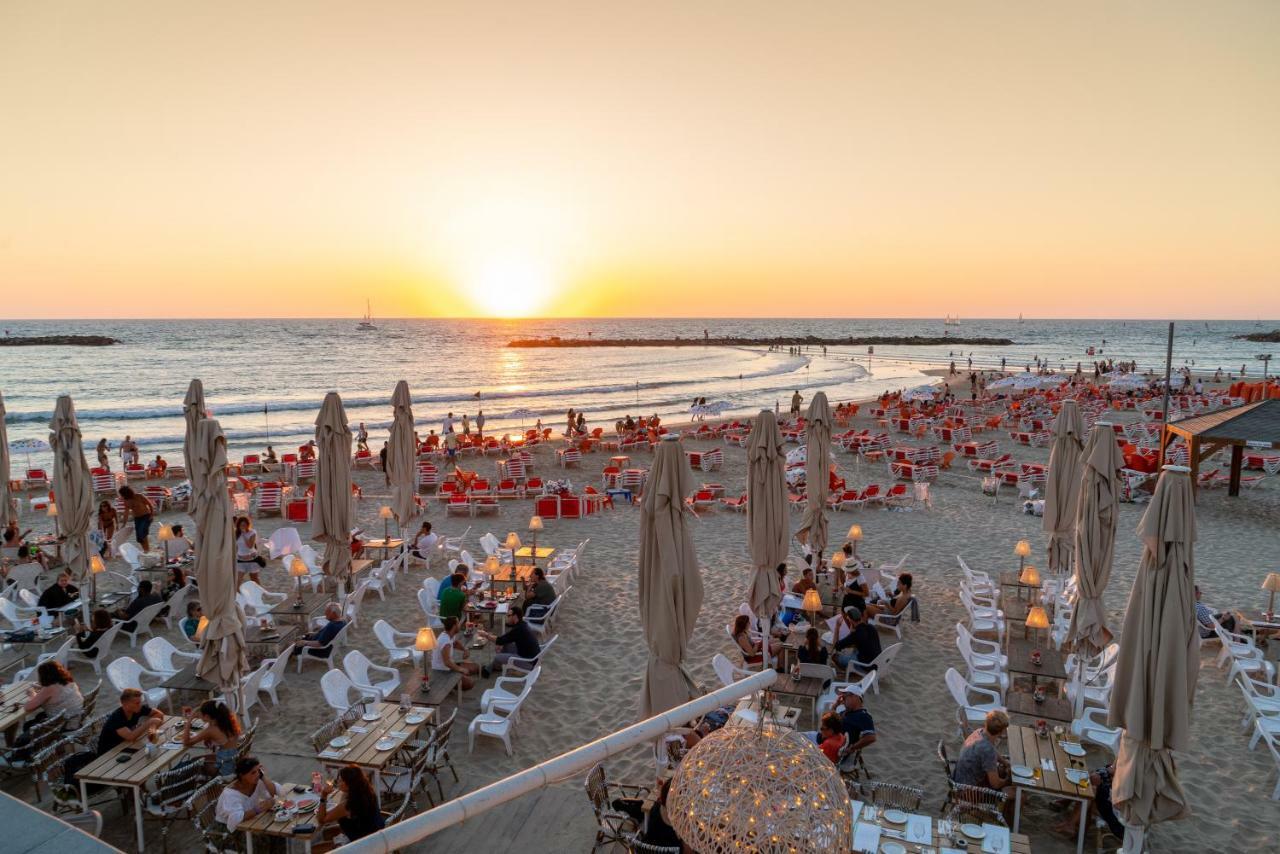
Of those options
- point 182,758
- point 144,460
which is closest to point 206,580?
point 182,758

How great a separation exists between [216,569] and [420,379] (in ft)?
181

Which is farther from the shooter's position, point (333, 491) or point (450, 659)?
point (333, 491)

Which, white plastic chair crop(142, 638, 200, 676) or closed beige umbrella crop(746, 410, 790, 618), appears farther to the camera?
closed beige umbrella crop(746, 410, 790, 618)

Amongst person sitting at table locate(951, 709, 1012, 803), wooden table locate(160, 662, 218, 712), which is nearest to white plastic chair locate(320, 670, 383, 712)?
wooden table locate(160, 662, 218, 712)

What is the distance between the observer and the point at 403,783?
626 centimetres

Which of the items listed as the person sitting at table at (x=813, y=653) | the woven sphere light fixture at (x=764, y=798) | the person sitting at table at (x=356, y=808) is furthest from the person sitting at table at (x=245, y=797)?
the person sitting at table at (x=813, y=653)

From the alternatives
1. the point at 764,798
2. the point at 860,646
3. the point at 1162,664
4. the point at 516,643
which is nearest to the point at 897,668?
the point at 860,646

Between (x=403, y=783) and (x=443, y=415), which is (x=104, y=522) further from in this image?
(x=443, y=415)

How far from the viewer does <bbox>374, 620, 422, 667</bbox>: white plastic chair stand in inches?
349

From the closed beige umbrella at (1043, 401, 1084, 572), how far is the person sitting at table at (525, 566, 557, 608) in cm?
699

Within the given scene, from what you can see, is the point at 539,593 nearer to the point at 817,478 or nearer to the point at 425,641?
the point at 425,641

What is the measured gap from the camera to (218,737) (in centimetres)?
620

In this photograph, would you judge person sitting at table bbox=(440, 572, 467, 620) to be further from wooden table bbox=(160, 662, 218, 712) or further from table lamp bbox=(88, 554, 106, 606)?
table lamp bbox=(88, 554, 106, 606)

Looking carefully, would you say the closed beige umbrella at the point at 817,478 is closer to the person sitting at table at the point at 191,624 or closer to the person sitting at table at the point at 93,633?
the person sitting at table at the point at 191,624
